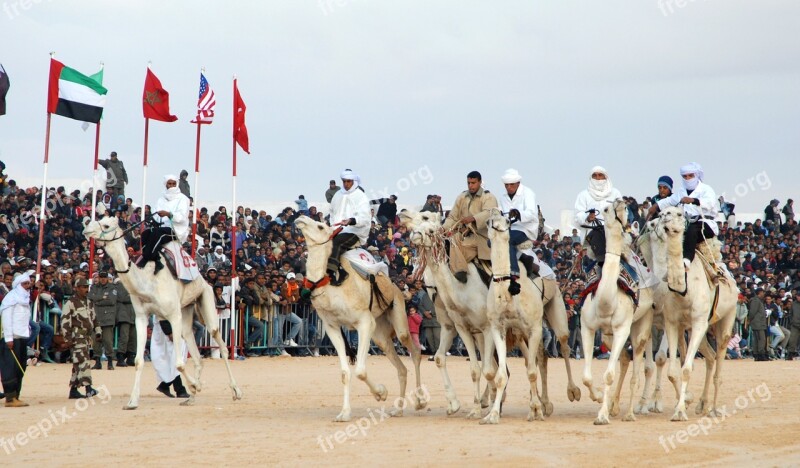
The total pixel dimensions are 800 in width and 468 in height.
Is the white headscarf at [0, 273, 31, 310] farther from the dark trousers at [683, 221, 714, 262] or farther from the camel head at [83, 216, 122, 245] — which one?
the dark trousers at [683, 221, 714, 262]

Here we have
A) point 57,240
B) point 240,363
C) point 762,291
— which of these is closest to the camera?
point 240,363

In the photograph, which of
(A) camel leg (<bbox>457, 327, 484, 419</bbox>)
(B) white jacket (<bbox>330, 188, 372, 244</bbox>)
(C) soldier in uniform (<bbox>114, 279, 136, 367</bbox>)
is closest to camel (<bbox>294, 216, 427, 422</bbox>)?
(B) white jacket (<bbox>330, 188, 372, 244</bbox>)

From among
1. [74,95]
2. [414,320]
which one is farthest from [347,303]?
[414,320]

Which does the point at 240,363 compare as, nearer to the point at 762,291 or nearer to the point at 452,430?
the point at 452,430

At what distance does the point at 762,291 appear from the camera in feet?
116

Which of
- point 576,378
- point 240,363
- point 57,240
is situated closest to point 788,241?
point 576,378

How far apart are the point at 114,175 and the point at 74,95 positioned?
30.7 ft

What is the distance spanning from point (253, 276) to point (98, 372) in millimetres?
5614

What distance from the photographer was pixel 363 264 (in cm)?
1697

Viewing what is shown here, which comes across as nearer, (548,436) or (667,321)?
(548,436)

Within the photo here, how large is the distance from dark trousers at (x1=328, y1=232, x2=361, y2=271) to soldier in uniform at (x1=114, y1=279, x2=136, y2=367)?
10091 mm

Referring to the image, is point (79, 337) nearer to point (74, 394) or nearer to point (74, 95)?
point (74, 394)

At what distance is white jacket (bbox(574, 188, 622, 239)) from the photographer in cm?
1656

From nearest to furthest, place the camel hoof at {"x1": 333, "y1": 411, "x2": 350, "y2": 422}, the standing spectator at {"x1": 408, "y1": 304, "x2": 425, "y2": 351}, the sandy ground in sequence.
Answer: the sandy ground
the camel hoof at {"x1": 333, "y1": 411, "x2": 350, "y2": 422}
the standing spectator at {"x1": 408, "y1": 304, "x2": 425, "y2": 351}
